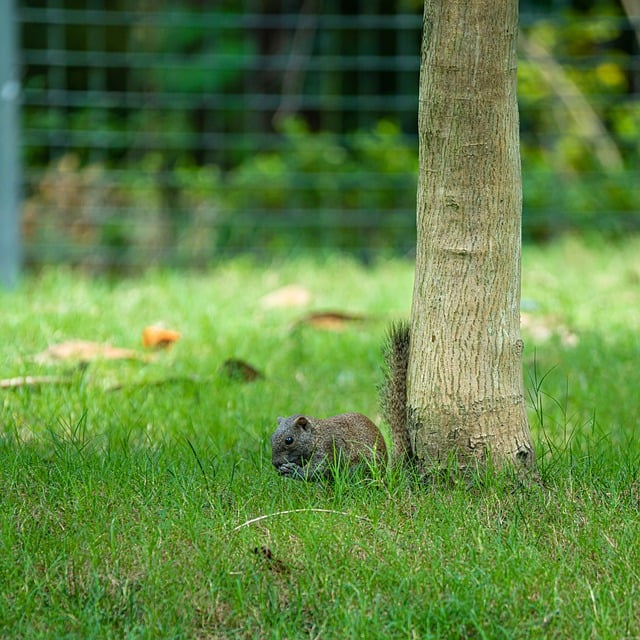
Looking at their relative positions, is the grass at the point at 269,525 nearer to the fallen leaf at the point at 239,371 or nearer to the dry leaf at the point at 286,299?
the fallen leaf at the point at 239,371

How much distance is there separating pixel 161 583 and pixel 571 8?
29.3 feet

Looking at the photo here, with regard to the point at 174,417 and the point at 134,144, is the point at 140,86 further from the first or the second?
the point at 174,417

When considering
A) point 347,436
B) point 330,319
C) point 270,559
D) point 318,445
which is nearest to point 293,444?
point 318,445

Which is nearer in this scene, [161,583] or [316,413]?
[161,583]

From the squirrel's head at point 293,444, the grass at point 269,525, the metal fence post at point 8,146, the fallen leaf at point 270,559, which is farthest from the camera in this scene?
the metal fence post at point 8,146

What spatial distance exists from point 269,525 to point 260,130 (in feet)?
23.9

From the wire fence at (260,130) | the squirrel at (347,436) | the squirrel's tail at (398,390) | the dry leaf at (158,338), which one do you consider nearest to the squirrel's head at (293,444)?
the squirrel at (347,436)

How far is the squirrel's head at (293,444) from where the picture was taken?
3088 millimetres

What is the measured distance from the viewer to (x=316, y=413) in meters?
3.98

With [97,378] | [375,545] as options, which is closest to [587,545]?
[375,545]

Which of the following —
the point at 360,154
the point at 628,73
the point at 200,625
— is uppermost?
the point at 628,73

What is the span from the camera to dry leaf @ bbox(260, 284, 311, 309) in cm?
606

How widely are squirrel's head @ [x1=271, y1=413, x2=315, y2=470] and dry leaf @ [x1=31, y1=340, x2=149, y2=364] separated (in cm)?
170

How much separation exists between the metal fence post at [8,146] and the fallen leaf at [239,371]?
127 inches
